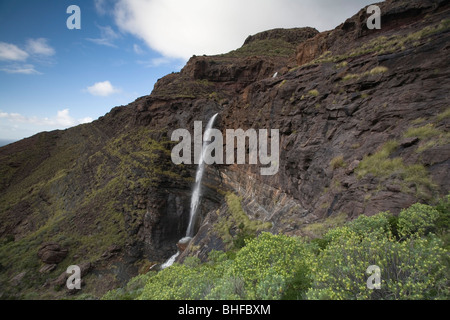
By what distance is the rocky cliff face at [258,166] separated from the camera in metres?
12.7

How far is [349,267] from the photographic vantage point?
6391mm

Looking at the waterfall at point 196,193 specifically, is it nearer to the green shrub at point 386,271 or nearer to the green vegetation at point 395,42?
the green vegetation at point 395,42

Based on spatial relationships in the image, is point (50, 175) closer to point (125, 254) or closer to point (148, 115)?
point (148, 115)

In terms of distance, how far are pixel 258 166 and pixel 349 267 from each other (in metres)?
20.9

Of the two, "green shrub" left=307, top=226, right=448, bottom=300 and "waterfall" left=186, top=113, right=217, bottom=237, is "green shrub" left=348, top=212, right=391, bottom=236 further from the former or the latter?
"waterfall" left=186, top=113, right=217, bottom=237

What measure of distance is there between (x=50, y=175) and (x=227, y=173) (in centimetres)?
5788

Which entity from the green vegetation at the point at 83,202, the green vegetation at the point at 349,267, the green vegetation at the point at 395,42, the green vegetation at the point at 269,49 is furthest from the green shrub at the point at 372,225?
the green vegetation at the point at 269,49

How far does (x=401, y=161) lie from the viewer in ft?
38.0

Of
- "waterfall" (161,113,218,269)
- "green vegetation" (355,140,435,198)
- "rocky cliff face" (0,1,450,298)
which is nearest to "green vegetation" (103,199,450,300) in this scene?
"green vegetation" (355,140,435,198)

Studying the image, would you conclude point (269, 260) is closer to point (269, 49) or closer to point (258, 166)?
point (258, 166)

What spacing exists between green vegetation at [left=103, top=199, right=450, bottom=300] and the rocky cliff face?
6.93 ft

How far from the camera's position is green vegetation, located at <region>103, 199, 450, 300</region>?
5695mm

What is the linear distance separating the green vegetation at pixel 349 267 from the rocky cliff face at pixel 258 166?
6.93ft

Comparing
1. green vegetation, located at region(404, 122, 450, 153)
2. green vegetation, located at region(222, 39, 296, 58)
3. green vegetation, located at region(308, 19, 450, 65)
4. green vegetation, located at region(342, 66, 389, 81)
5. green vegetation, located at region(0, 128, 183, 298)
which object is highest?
green vegetation, located at region(222, 39, 296, 58)
